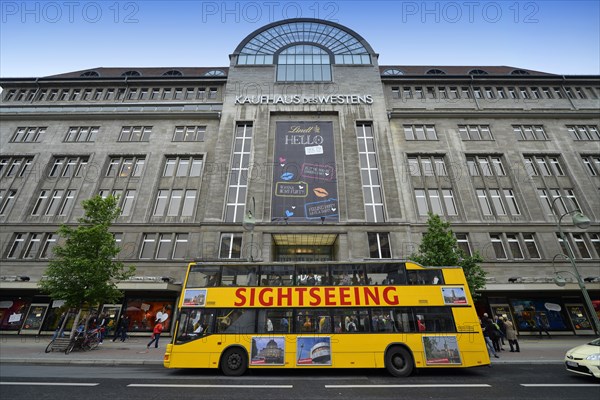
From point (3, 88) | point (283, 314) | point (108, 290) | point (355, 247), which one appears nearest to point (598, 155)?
point (355, 247)

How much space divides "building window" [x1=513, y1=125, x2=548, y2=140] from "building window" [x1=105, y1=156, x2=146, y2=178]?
138 ft

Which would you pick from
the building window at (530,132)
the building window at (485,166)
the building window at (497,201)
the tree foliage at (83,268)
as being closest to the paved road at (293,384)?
the tree foliage at (83,268)

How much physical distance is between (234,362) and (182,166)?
77.6 ft

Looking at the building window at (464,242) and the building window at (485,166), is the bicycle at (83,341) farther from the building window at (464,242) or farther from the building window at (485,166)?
the building window at (485,166)

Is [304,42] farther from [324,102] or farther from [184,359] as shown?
[184,359]

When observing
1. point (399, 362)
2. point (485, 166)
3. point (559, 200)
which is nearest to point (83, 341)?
point (399, 362)

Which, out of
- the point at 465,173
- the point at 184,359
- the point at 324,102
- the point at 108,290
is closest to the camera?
the point at 184,359

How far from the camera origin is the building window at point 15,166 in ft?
94.2

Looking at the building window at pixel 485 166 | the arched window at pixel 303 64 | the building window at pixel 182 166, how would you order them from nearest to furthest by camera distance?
the building window at pixel 485 166
the building window at pixel 182 166
the arched window at pixel 303 64

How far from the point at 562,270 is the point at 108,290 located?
35.9 metres

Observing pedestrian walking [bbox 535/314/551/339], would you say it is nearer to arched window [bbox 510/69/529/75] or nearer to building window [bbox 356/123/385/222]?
building window [bbox 356/123/385/222]

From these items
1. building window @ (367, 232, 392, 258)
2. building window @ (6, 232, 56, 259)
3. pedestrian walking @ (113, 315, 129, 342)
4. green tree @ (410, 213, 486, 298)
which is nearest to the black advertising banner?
building window @ (367, 232, 392, 258)

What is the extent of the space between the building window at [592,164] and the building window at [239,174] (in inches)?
1404

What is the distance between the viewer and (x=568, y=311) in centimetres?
2283
